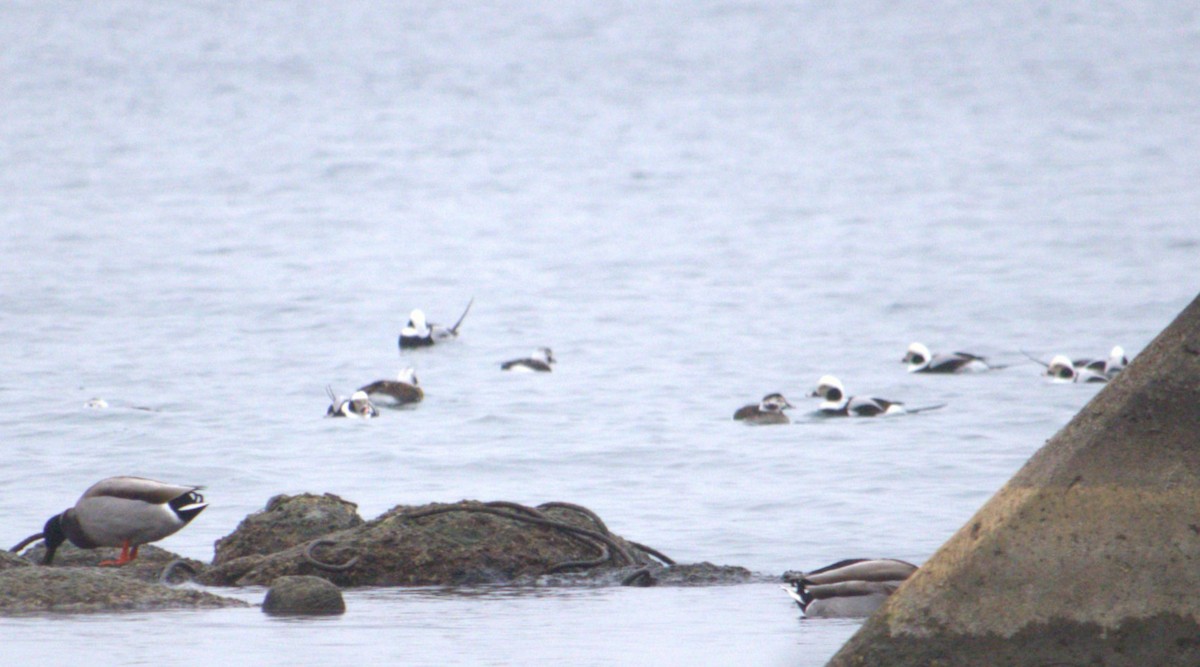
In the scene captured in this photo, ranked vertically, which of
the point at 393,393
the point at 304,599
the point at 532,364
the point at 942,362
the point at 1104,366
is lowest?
the point at 304,599

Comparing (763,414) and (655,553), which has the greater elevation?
(763,414)

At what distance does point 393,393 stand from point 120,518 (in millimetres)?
14428

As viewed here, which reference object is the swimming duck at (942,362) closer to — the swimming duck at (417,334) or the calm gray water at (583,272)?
the calm gray water at (583,272)

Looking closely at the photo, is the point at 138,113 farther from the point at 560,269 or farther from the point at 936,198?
the point at 560,269

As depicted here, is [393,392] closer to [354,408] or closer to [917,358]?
[354,408]

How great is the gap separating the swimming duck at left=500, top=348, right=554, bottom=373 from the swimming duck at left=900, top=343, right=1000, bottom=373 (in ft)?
18.7

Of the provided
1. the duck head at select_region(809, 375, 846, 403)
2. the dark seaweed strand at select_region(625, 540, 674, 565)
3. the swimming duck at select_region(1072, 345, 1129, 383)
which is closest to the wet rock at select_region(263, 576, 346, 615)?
the dark seaweed strand at select_region(625, 540, 674, 565)

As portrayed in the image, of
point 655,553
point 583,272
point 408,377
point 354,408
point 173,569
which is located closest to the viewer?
point 173,569

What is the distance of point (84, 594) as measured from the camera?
9609 mm

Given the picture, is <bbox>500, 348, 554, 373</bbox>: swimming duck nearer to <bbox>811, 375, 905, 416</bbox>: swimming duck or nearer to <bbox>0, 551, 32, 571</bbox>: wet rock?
<bbox>811, 375, 905, 416</bbox>: swimming duck

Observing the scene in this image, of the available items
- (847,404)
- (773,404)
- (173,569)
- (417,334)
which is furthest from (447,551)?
(417,334)

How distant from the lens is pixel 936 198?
240 feet

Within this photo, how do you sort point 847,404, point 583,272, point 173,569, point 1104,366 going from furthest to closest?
point 583,272, point 1104,366, point 847,404, point 173,569

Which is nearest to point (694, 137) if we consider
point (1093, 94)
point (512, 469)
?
point (1093, 94)
